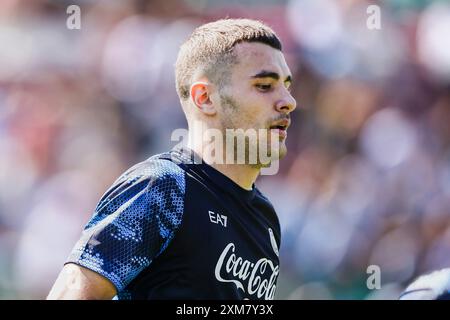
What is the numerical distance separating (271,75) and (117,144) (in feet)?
13.6

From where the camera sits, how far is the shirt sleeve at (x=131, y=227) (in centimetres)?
298

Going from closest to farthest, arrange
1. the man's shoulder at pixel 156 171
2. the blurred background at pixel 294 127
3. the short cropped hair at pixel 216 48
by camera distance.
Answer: the man's shoulder at pixel 156 171 → the short cropped hair at pixel 216 48 → the blurred background at pixel 294 127

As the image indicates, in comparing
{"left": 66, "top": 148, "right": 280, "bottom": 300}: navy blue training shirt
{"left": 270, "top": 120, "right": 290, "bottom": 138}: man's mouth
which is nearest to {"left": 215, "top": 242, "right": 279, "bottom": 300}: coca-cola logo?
{"left": 66, "top": 148, "right": 280, "bottom": 300}: navy blue training shirt

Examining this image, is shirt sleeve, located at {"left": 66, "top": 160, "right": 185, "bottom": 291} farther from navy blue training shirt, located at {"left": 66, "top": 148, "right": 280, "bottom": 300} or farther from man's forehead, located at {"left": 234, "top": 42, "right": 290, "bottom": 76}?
man's forehead, located at {"left": 234, "top": 42, "right": 290, "bottom": 76}

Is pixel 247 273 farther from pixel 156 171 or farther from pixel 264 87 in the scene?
pixel 264 87

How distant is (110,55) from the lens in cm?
776

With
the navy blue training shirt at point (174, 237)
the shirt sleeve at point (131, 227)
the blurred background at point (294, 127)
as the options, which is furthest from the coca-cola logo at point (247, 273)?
the blurred background at point (294, 127)

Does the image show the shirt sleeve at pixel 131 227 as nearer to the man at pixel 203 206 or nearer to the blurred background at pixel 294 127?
the man at pixel 203 206

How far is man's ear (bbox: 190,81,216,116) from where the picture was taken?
363 cm

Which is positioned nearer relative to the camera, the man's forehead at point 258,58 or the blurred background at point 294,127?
the man's forehead at point 258,58

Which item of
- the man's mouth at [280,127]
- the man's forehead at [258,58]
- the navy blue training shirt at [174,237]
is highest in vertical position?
the man's forehead at [258,58]

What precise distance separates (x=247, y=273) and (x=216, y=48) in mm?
1017

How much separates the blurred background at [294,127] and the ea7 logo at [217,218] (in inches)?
148
